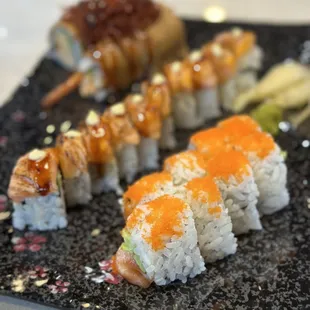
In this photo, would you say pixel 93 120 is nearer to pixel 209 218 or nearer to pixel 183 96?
pixel 183 96

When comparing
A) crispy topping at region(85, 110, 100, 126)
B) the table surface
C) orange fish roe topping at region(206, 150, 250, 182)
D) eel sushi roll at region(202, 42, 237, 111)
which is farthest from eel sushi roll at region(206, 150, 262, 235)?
the table surface

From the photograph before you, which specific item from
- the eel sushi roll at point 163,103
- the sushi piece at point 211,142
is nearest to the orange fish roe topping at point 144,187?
the sushi piece at point 211,142

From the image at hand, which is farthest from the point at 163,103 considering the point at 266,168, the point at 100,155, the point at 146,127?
the point at 266,168

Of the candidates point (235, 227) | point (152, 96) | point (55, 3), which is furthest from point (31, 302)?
point (55, 3)

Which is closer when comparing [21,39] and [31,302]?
[31,302]

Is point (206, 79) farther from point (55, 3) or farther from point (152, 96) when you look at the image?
point (55, 3)

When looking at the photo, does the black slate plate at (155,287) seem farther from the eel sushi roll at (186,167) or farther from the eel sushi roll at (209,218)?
the eel sushi roll at (186,167)

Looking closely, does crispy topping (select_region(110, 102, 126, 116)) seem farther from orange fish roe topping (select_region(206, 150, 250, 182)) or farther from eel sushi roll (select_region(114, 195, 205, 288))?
eel sushi roll (select_region(114, 195, 205, 288))
